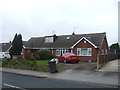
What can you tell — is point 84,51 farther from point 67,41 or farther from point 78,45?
point 67,41

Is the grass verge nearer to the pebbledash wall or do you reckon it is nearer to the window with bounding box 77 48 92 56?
the pebbledash wall

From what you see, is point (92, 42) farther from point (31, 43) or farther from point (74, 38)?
point (31, 43)

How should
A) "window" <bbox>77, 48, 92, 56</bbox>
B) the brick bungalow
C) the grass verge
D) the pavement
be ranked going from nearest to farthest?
the pavement
the grass verge
the brick bungalow
"window" <bbox>77, 48, 92, 56</bbox>

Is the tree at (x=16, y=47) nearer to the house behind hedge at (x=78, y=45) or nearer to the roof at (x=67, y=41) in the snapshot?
the house behind hedge at (x=78, y=45)

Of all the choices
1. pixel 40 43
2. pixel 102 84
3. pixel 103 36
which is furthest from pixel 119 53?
pixel 102 84

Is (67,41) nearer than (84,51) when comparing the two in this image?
No

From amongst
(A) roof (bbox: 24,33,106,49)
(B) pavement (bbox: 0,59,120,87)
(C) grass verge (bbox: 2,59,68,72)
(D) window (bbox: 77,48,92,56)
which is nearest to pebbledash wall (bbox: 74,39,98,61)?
(D) window (bbox: 77,48,92,56)

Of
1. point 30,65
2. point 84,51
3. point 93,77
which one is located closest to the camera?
point 93,77

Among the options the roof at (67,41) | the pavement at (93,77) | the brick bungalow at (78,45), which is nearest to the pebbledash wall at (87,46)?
the brick bungalow at (78,45)

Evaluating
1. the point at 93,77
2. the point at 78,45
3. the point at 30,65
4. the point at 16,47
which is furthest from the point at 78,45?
the point at 93,77

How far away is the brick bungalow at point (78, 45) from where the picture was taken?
2633cm

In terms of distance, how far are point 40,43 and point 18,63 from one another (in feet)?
50.5

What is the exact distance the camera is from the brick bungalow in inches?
1037

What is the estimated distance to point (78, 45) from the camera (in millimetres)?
27547
